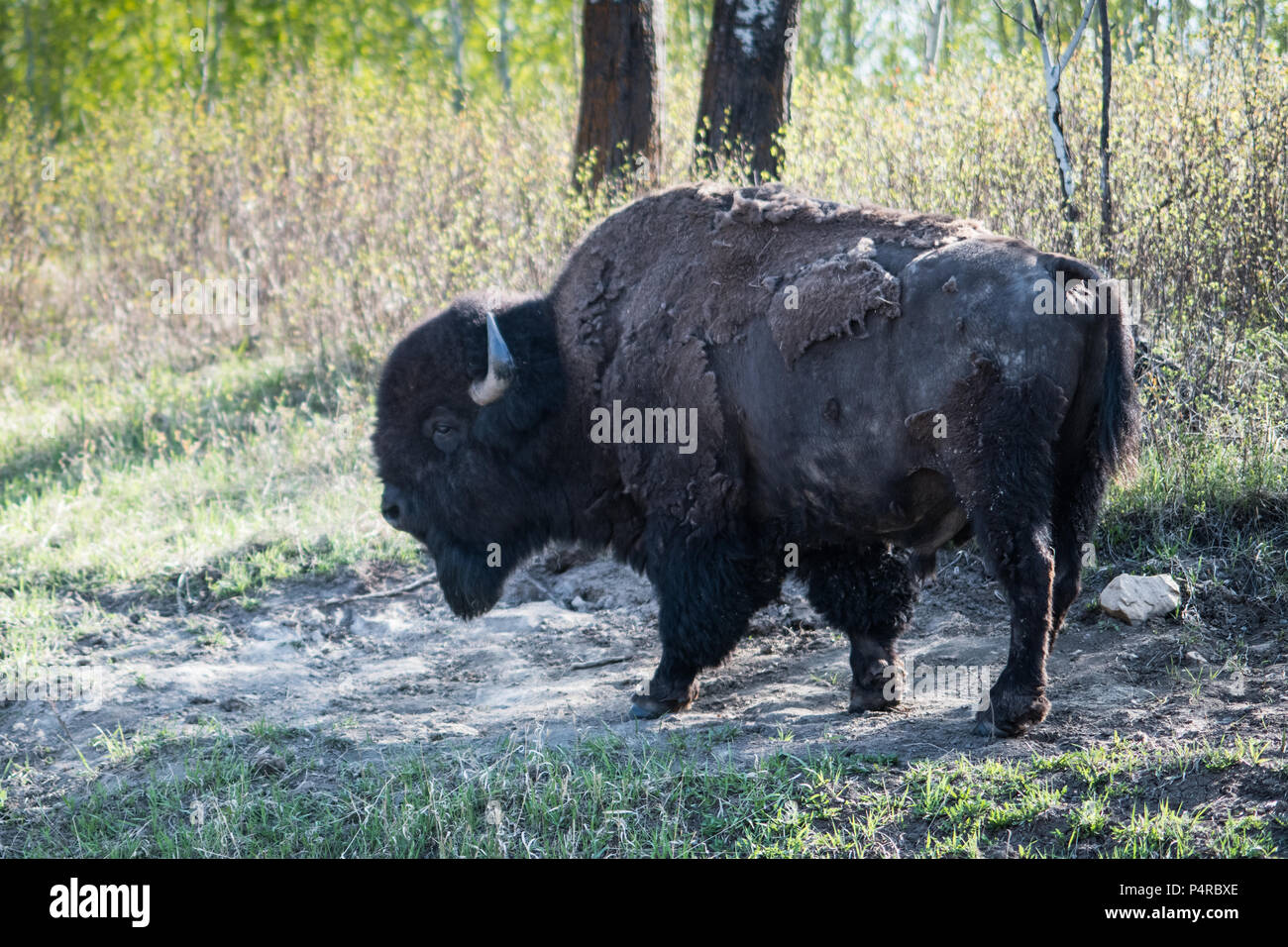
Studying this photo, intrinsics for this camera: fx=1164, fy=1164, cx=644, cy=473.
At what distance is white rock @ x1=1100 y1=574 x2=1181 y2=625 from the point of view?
5.12 metres

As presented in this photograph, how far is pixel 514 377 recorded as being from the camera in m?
4.98

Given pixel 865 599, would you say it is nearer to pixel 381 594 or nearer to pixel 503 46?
pixel 381 594

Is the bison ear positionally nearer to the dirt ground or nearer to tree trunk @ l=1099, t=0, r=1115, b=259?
the dirt ground

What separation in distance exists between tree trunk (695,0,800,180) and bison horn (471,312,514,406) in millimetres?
4629

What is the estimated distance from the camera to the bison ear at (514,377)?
500 centimetres

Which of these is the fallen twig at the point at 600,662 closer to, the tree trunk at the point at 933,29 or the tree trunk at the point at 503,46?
the tree trunk at the point at 933,29

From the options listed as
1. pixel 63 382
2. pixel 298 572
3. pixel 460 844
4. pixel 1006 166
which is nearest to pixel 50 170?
pixel 63 382

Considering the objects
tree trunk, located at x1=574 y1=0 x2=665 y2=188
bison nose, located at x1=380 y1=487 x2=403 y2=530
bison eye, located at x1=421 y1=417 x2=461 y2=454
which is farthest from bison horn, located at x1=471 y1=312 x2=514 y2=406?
tree trunk, located at x1=574 y1=0 x2=665 y2=188

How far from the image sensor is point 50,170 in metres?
12.0

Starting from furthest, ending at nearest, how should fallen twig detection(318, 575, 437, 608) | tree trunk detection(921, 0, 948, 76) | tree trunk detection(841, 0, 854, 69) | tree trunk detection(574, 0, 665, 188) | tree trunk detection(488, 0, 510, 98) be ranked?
1. tree trunk detection(841, 0, 854, 69)
2. tree trunk detection(488, 0, 510, 98)
3. tree trunk detection(921, 0, 948, 76)
4. tree trunk detection(574, 0, 665, 188)
5. fallen twig detection(318, 575, 437, 608)

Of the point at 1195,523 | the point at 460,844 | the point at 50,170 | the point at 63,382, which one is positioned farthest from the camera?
the point at 50,170

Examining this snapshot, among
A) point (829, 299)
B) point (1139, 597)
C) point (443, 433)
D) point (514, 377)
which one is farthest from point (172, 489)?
point (1139, 597)

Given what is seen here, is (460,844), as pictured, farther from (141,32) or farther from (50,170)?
(141,32)

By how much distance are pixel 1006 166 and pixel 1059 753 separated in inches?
176
